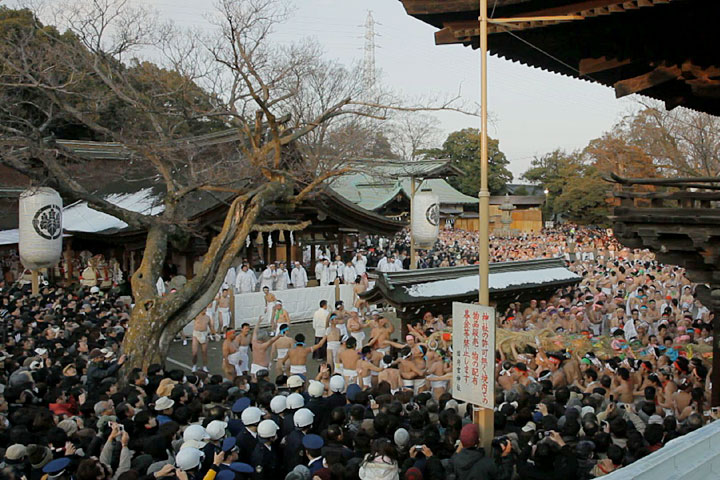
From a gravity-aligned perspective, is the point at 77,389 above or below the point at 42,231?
below

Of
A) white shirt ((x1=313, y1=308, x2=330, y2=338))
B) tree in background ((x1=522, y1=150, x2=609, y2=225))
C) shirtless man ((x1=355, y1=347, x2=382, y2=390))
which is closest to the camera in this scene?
shirtless man ((x1=355, y1=347, x2=382, y2=390))

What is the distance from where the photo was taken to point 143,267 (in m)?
9.81

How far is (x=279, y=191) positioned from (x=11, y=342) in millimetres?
5201

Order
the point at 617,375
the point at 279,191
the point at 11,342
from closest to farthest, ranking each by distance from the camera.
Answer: the point at 617,375 → the point at 11,342 → the point at 279,191

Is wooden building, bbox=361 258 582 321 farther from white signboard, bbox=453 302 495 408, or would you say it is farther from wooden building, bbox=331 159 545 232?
white signboard, bbox=453 302 495 408

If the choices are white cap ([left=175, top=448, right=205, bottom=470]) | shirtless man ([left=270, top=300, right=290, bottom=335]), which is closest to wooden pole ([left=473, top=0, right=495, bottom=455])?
white cap ([left=175, top=448, right=205, bottom=470])

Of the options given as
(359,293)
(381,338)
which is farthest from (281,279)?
(381,338)

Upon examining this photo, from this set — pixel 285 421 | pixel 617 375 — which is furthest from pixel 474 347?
pixel 617 375

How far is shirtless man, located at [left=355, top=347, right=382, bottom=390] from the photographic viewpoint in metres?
9.03

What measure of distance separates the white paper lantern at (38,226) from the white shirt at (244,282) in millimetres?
6823

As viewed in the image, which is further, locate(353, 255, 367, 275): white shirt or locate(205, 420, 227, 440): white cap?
locate(353, 255, 367, 275): white shirt

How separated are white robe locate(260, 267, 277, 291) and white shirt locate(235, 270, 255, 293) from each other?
0.55 m

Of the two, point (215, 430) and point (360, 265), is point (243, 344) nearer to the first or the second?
point (215, 430)

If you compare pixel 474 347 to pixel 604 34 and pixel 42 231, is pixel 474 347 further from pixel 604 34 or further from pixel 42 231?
pixel 42 231
